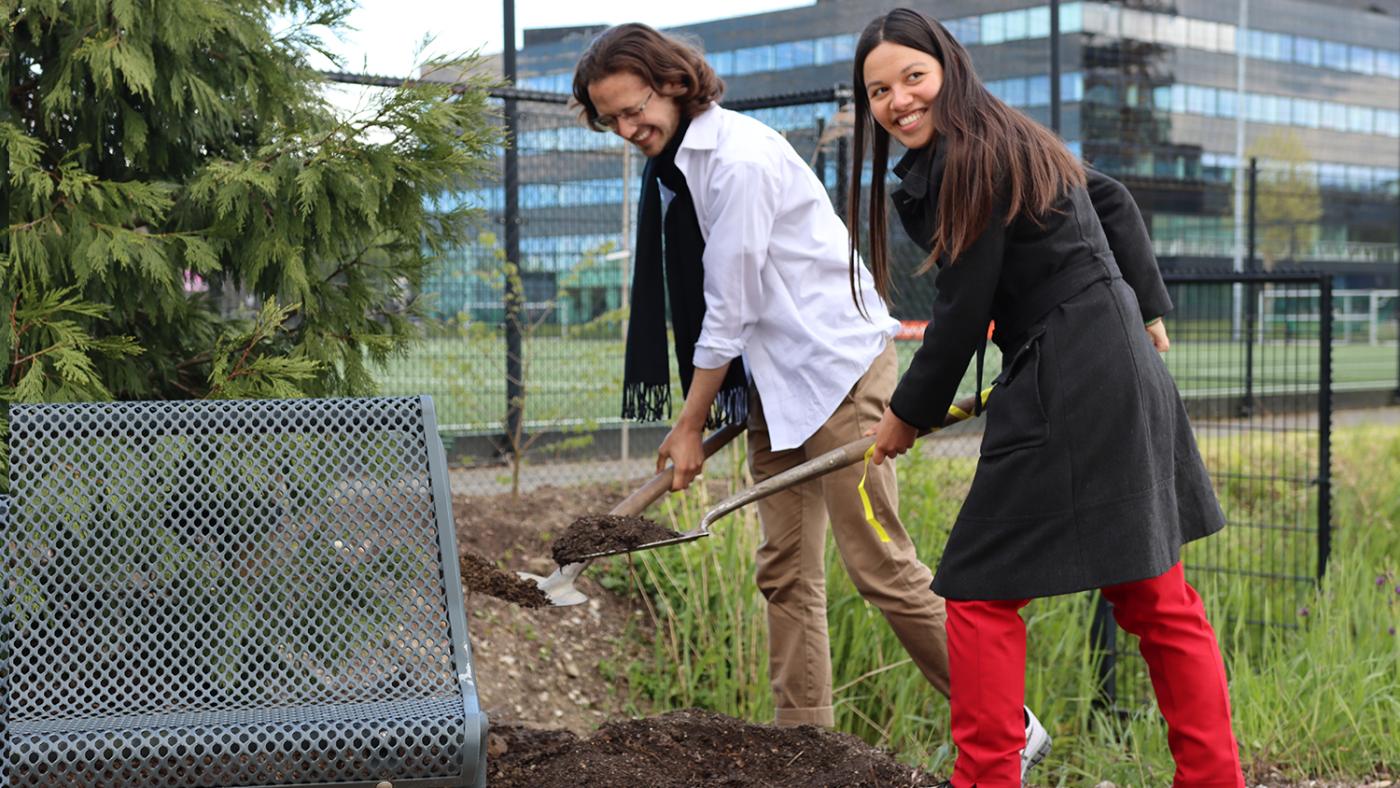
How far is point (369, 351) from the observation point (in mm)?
3352

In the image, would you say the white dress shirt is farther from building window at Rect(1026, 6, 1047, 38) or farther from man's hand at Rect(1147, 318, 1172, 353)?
building window at Rect(1026, 6, 1047, 38)

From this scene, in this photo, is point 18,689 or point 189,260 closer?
point 18,689

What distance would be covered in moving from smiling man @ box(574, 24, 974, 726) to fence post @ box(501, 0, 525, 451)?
2.52 m

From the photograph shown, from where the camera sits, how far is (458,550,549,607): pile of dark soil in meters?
3.02

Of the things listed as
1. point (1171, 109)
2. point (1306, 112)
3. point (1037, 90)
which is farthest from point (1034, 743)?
point (1306, 112)

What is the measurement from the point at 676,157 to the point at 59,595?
5.34ft

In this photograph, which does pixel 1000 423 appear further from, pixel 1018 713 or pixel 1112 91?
pixel 1112 91

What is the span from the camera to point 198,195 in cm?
297

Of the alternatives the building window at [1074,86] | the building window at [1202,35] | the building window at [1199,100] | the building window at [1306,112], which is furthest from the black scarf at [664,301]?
the building window at [1306,112]

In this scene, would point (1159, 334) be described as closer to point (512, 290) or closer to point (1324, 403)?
point (1324, 403)

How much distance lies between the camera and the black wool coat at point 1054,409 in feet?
8.23

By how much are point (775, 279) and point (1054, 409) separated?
94cm

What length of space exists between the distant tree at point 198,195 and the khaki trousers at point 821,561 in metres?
1.00

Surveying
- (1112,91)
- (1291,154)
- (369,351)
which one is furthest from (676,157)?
(1291,154)
